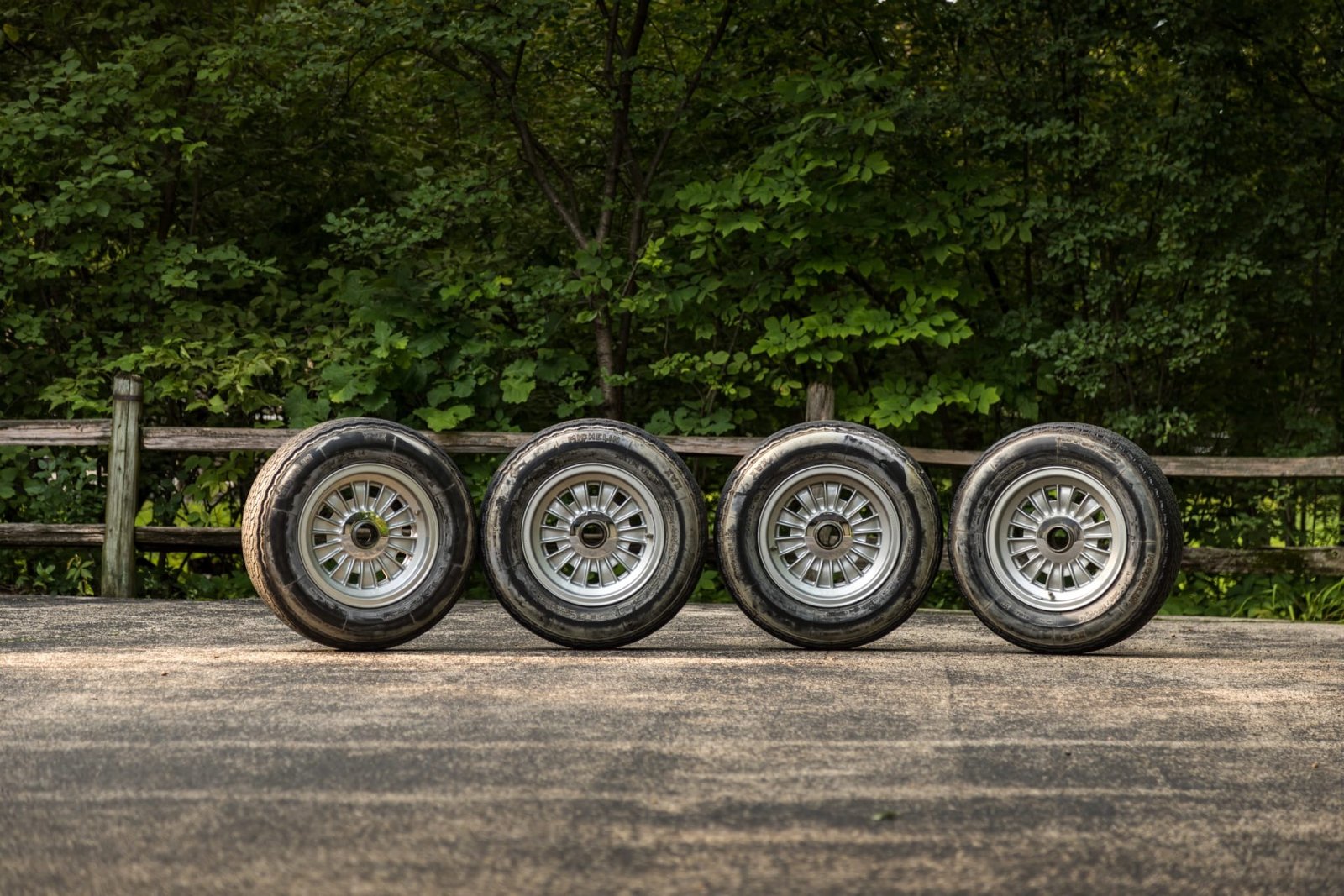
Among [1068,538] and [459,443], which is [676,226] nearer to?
[459,443]

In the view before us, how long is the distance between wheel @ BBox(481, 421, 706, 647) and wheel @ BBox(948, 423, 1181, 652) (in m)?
1.36

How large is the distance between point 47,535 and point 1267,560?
804 cm

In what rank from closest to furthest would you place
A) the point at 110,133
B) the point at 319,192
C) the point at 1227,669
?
the point at 1227,669
the point at 110,133
the point at 319,192

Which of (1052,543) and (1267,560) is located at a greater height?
(1052,543)

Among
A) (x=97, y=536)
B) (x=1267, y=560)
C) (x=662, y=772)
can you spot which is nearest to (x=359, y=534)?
(x=662, y=772)

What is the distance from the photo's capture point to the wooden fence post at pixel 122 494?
33.2 ft

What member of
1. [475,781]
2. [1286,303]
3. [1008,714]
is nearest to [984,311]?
[1286,303]

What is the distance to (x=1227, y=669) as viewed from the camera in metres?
6.84

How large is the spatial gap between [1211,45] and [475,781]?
8.41 metres

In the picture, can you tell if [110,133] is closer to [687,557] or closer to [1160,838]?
[687,557]

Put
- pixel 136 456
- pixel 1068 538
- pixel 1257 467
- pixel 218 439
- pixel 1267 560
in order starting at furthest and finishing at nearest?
pixel 136 456
pixel 218 439
pixel 1257 467
pixel 1267 560
pixel 1068 538

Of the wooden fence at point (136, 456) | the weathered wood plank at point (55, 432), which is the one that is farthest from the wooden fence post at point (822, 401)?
the weathered wood plank at point (55, 432)

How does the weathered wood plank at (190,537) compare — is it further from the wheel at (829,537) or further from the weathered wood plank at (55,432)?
the wheel at (829,537)

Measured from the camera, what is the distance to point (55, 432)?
33.2ft
